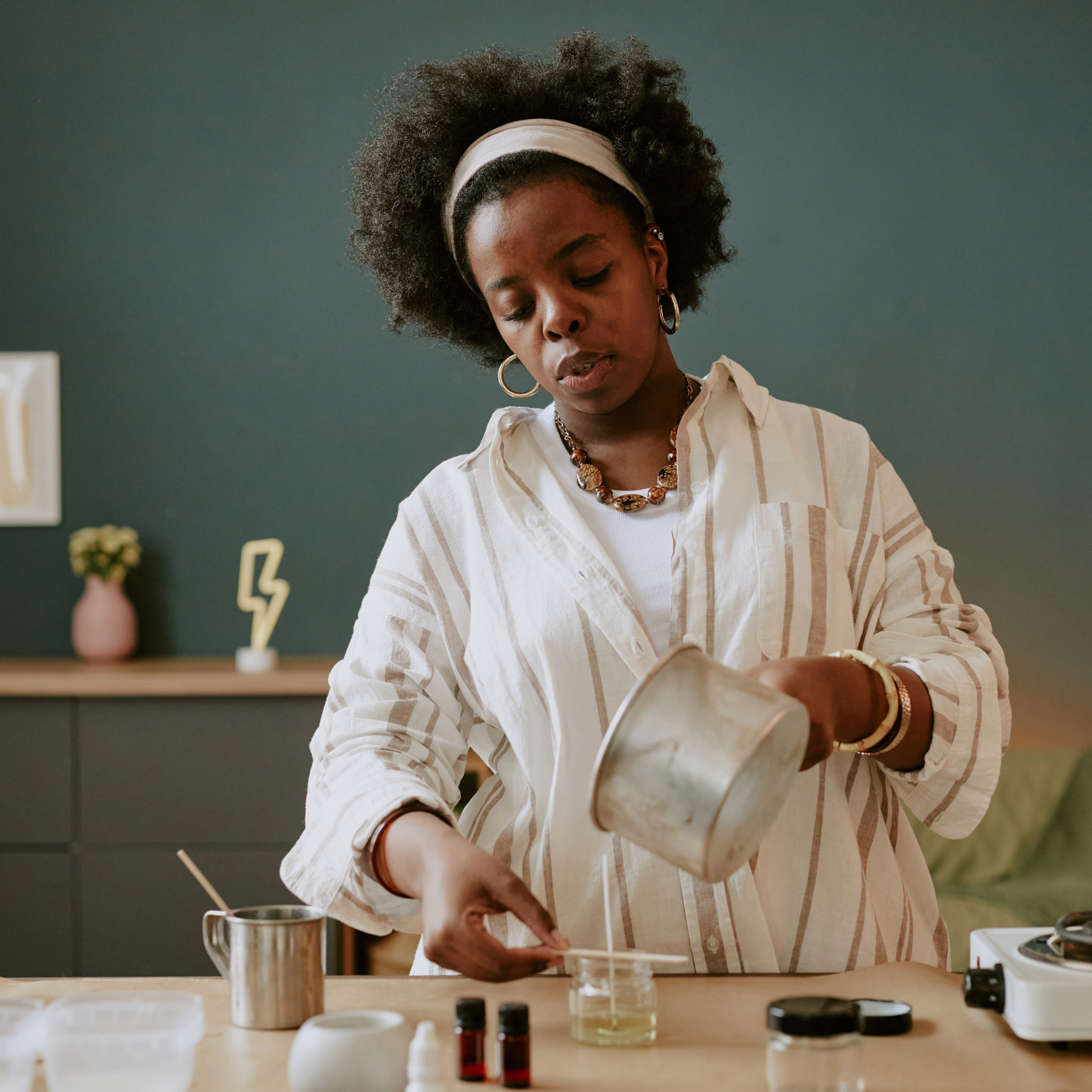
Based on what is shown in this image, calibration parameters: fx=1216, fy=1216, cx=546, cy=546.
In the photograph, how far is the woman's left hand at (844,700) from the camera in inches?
34.9

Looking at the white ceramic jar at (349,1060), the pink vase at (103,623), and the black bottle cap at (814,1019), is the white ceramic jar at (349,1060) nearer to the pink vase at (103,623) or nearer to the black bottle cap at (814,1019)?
the black bottle cap at (814,1019)

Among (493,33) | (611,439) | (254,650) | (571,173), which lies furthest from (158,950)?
(493,33)

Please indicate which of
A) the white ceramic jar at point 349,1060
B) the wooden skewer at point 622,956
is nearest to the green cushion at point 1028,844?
the wooden skewer at point 622,956

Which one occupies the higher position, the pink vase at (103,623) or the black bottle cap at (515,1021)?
the pink vase at (103,623)

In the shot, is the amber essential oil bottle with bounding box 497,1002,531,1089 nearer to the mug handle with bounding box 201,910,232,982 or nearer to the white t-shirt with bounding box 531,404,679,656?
the mug handle with bounding box 201,910,232,982

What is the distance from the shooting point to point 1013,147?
130 inches

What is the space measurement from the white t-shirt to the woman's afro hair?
27 centimetres

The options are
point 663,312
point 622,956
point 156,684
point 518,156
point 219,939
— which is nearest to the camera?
point 622,956

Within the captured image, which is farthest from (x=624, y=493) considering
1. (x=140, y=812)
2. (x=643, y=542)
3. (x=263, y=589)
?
(x=263, y=589)

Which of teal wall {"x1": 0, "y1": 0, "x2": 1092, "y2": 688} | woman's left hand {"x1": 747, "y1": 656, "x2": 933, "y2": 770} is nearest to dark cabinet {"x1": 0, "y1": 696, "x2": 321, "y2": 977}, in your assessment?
teal wall {"x1": 0, "y1": 0, "x2": 1092, "y2": 688}

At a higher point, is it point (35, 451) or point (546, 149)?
point (546, 149)

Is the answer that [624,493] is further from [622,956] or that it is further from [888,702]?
[622,956]

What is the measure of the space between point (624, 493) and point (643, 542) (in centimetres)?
8

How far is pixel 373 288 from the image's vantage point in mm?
3430
